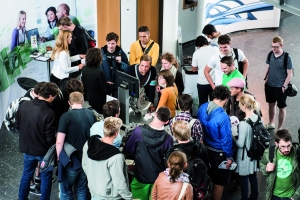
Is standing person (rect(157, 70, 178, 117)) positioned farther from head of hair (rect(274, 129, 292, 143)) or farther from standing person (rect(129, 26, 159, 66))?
head of hair (rect(274, 129, 292, 143))

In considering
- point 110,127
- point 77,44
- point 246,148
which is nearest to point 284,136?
point 246,148

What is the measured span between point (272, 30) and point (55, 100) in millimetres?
8238

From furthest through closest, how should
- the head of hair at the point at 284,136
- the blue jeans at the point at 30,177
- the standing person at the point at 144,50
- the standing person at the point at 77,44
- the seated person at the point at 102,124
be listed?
the standing person at the point at 77,44, the standing person at the point at 144,50, the blue jeans at the point at 30,177, the seated person at the point at 102,124, the head of hair at the point at 284,136

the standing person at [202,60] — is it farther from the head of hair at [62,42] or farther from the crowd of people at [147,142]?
the head of hair at [62,42]

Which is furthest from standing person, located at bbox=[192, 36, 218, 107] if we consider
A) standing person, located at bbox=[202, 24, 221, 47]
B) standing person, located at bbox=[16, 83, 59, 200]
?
standing person, located at bbox=[16, 83, 59, 200]

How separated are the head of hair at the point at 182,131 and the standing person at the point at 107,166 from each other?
58cm

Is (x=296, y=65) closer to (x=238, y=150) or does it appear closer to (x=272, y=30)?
(x=272, y=30)

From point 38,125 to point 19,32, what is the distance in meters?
2.81

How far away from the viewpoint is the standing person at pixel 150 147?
5.14 m

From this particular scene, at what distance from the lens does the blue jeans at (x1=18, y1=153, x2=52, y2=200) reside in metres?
5.74

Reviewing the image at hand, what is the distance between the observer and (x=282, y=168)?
509cm

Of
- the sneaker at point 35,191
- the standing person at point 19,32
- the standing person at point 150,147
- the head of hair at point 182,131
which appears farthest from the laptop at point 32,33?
the head of hair at point 182,131

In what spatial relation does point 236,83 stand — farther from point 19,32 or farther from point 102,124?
point 19,32

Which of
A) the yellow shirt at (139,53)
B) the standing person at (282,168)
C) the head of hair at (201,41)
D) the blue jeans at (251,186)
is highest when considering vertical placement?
the head of hair at (201,41)
